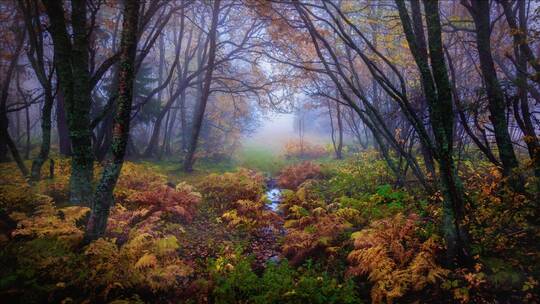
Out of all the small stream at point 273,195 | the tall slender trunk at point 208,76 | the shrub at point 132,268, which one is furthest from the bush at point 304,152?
the shrub at point 132,268

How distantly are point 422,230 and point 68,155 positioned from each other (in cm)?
1582

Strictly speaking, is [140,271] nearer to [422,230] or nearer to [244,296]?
[244,296]

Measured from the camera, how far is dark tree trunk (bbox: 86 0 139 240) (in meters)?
5.88

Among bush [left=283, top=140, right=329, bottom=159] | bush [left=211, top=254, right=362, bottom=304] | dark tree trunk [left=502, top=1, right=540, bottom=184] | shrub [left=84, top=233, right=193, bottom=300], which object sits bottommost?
bush [left=211, top=254, right=362, bottom=304]

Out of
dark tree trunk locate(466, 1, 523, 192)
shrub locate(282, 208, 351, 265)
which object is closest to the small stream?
shrub locate(282, 208, 351, 265)

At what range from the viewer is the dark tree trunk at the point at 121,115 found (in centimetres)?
588

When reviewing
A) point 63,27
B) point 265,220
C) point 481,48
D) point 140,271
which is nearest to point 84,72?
point 63,27

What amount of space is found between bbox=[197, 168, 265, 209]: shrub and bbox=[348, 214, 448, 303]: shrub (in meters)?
4.96

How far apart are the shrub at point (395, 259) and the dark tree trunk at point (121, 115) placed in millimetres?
4733

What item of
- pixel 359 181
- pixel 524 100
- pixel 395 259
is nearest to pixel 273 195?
pixel 359 181

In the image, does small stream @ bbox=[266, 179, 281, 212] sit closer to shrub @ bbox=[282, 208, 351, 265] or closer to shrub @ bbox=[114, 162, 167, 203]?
shrub @ bbox=[282, 208, 351, 265]

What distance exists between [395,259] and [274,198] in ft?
23.6

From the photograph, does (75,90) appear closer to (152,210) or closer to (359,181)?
(152,210)

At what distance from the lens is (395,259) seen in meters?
6.14
